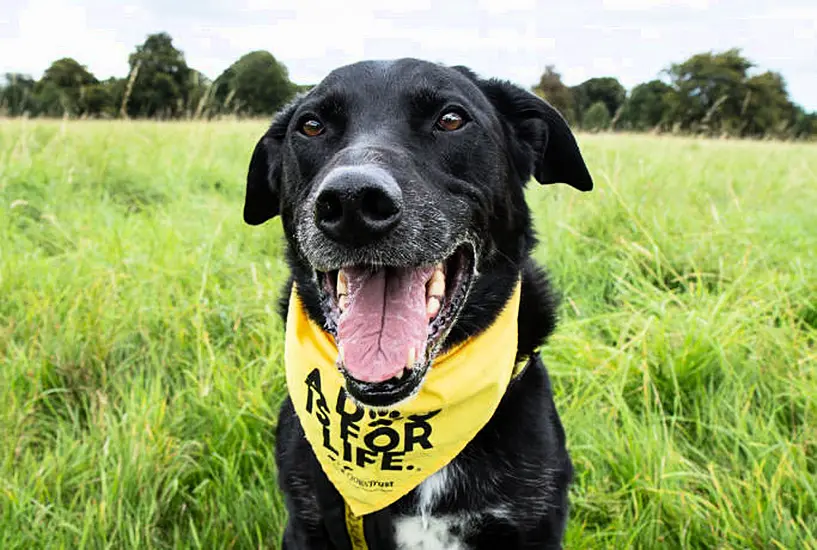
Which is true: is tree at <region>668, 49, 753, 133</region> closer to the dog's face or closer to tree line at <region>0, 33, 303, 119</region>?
tree line at <region>0, 33, 303, 119</region>

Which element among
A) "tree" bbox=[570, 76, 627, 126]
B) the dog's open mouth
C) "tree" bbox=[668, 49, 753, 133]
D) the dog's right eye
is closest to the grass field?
the dog's open mouth

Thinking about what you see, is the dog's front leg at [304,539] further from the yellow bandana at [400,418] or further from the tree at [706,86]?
the tree at [706,86]

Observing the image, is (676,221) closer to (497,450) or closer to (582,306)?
(582,306)

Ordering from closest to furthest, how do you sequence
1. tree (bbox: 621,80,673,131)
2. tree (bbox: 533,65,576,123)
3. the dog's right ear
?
the dog's right ear → tree (bbox: 533,65,576,123) → tree (bbox: 621,80,673,131)

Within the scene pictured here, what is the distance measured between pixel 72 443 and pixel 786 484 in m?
2.42

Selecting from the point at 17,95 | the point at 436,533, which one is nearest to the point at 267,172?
the point at 436,533

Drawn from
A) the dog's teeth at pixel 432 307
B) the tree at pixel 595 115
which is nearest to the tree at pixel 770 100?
the tree at pixel 595 115

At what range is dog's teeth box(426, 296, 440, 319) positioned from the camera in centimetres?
170

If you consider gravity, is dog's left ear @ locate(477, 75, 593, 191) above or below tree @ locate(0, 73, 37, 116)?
below

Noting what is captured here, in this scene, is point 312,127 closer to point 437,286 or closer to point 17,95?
point 437,286

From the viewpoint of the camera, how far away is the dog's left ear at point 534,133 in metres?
2.08

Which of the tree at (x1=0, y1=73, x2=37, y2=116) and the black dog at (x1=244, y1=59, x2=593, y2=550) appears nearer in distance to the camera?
the black dog at (x1=244, y1=59, x2=593, y2=550)

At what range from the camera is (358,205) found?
57.1 inches

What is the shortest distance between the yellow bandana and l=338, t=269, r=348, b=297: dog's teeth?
266 mm
